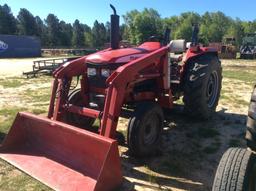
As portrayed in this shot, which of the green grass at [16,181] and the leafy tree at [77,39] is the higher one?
the leafy tree at [77,39]

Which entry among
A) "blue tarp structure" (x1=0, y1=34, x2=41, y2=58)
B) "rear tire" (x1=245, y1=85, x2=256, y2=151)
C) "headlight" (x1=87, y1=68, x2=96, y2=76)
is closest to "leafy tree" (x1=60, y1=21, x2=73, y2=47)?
"blue tarp structure" (x1=0, y1=34, x2=41, y2=58)

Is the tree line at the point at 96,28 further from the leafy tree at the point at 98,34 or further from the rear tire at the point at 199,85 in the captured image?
the rear tire at the point at 199,85

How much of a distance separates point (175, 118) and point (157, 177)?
8.99 ft

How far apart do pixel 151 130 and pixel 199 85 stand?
156cm

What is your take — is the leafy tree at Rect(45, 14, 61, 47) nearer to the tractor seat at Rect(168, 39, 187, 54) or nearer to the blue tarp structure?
the blue tarp structure

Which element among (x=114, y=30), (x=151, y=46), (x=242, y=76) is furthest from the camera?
(x=242, y=76)

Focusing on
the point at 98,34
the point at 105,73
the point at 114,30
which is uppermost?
the point at 98,34

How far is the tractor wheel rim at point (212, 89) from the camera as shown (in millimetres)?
7126

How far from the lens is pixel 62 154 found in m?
4.77

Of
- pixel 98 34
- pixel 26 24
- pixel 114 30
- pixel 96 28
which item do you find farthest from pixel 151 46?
pixel 96 28

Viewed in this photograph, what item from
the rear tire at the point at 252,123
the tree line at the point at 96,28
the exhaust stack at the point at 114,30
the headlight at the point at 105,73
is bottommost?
the rear tire at the point at 252,123

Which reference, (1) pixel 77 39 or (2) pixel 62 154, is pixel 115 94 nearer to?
(2) pixel 62 154

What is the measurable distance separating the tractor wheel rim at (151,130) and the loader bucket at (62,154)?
102 cm

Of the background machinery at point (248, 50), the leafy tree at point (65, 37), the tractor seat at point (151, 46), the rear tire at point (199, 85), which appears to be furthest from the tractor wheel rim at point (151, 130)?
the leafy tree at point (65, 37)
